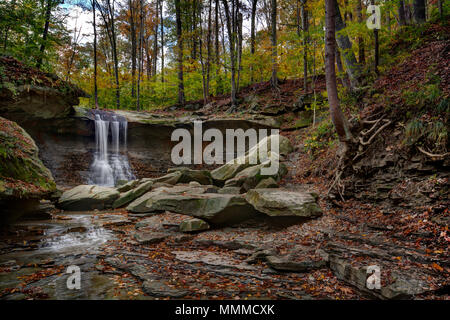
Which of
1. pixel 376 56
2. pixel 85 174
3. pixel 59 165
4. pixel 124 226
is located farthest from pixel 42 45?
pixel 376 56

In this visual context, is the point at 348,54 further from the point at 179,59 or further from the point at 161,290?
the point at 179,59

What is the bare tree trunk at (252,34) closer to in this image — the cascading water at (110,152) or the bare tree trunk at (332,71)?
the cascading water at (110,152)

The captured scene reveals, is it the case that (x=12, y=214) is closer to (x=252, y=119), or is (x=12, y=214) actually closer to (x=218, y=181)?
(x=218, y=181)

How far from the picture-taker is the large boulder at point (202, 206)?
22.7 ft

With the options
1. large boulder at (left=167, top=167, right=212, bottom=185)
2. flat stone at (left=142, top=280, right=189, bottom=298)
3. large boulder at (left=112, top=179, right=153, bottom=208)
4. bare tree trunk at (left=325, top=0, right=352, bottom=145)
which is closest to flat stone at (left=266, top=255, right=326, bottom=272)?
flat stone at (left=142, top=280, right=189, bottom=298)

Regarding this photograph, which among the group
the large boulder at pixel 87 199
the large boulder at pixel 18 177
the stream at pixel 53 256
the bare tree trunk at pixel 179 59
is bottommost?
the stream at pixel 53 256

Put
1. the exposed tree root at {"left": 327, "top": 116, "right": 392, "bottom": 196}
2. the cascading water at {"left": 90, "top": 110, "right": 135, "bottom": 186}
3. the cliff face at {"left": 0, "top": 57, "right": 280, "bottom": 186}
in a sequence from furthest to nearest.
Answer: the cascading water at {"left": 90, "top": 110, "right": 135, "bottom": 186} → the cliff face at {"left": 0, "top": 57, "right": 280, "bottom": 186} → the exposed tree root at {"left": 327, "top": 116, "right": 392, "bottom": 196}

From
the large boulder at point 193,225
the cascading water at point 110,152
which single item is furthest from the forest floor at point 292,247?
the cascading water at point 110,152

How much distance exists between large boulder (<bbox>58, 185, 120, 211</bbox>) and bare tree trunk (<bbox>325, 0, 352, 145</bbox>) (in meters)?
8.82

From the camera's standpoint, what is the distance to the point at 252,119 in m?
15.2

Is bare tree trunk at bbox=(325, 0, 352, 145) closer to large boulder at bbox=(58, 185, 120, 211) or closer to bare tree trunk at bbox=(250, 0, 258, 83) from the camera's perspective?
large boulder at bbox=(58, 185, 120, 211)

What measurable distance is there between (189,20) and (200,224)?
65.0ft

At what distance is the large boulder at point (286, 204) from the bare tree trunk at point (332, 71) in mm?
2133

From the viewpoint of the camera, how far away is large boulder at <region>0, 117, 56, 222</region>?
5312 mm
